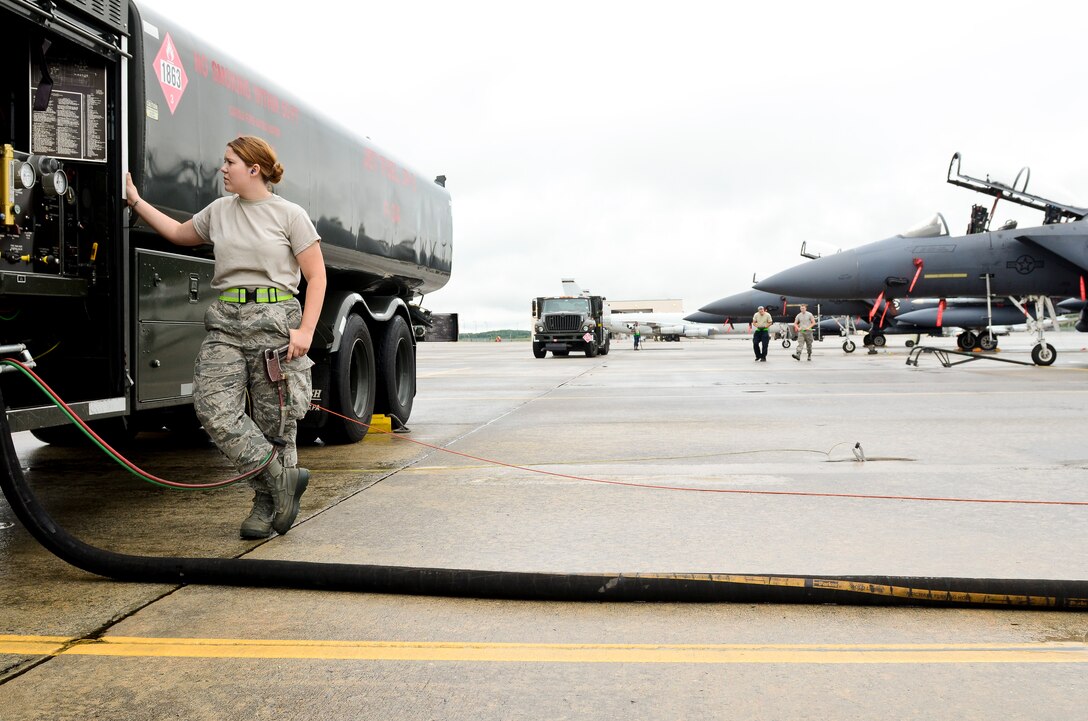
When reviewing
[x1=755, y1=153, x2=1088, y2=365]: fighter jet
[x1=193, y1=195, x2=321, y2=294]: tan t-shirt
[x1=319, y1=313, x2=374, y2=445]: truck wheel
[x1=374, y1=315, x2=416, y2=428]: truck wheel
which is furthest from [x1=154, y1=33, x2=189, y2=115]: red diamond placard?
[x1=755, y1=153, x2=1088, y2=365]: fighter jet

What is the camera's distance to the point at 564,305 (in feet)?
102

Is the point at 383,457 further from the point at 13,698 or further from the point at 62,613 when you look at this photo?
the point at 13,698

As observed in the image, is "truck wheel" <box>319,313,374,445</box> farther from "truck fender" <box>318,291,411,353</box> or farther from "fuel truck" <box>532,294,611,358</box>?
"fuel truck" <box>532,294,611,358</box>

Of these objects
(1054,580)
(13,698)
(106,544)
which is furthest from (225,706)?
(1054,580)

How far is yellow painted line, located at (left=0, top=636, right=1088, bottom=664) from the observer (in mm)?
2510

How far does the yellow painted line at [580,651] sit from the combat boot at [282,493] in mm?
1278

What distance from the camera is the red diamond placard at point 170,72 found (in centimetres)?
442

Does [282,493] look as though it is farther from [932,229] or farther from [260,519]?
[932,229]

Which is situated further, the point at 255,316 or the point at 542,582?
the point at 255,316

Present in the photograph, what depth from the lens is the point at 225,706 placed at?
2205 millimetres

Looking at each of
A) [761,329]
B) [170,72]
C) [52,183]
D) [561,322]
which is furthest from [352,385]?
[561,322]

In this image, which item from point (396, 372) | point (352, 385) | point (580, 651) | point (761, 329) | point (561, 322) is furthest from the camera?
point (561, 322)

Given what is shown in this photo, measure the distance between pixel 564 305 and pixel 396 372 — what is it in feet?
75.4

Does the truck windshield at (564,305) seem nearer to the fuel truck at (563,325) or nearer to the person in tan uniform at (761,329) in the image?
the fuel truck at (563,325)
